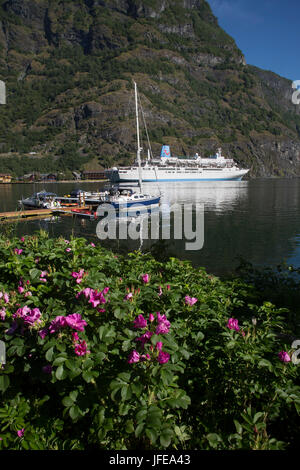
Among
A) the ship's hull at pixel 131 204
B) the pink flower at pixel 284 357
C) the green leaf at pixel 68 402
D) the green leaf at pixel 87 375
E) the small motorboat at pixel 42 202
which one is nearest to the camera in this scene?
the green leaf at pixel 87 375

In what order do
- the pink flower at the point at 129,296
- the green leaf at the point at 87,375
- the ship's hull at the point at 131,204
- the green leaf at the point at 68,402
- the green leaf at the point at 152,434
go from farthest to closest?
the ship's hull at the point at 131,204
the pink flower at the point at 129,296
the green leaf at the point at 68,402
the green leaf at the point at 87,375
the green leaf at the point at 152,434

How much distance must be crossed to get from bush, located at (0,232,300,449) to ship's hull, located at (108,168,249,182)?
104162 mm

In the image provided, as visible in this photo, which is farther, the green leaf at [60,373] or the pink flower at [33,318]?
the pink flower at [33,318]

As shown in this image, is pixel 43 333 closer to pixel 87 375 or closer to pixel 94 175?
pixel 87 375

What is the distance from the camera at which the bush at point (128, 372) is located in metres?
2.16

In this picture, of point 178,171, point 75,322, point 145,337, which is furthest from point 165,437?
point 178,171

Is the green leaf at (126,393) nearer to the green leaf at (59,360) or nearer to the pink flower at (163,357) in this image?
the pink flower at (163,357)

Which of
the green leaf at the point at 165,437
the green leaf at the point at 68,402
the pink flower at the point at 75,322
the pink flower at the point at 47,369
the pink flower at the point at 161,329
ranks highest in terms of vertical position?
the pink flower at the point at 75,322

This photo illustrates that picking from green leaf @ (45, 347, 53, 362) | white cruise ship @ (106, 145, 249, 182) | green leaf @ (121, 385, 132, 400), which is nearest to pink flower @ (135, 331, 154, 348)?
green leaf @ (121, 385, 132, 400)

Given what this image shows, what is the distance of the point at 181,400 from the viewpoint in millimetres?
2168

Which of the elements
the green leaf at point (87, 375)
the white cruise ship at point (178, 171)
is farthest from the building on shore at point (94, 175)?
the green leaf at point (87, 375)
